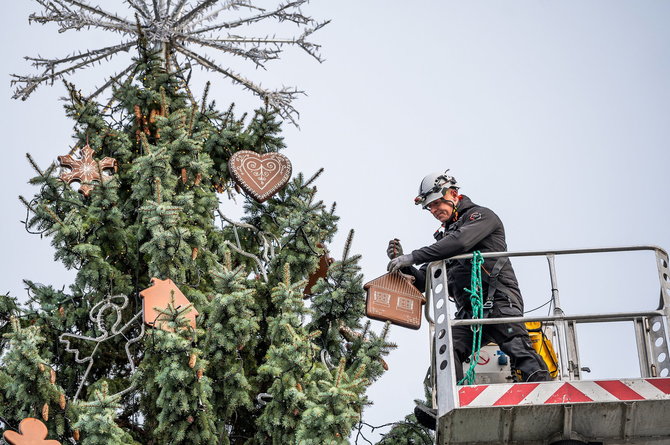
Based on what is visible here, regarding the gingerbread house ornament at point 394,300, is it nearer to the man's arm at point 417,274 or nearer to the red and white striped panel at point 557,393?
the man's arm at point 417,274

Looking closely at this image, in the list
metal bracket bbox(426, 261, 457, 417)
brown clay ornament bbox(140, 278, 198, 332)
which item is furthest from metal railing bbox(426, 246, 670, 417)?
brown clay ornament bbox(140, 278, 198, 332)

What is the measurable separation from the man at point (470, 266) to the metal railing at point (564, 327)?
20cm

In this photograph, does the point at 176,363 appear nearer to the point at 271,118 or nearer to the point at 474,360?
the point at 474,360

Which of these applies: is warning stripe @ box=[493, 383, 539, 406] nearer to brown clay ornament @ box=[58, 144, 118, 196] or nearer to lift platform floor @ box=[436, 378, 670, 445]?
lift platform floor @ box=[436, 378, 670, 445]

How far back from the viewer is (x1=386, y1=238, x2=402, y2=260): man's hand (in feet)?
42.1

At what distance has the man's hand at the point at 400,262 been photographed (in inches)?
473

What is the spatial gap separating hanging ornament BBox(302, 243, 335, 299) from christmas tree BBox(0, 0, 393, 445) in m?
0.02

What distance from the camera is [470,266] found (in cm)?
1164

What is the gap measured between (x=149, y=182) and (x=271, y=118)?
252 centimetres

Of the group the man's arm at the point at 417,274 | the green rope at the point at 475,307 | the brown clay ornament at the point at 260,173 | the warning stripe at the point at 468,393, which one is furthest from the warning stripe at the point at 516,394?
the brown clay ornament at the point at 260,173

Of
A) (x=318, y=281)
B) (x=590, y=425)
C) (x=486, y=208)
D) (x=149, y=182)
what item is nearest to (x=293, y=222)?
(x=318, y=281)

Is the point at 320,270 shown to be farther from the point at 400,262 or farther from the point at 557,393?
the point at 557,393

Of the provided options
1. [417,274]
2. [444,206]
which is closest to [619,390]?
[444,206]

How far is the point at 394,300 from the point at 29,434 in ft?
13.1
